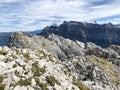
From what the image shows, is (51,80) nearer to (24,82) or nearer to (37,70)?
(37,70)

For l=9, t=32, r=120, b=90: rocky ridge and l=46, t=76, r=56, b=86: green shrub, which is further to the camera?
l=9, t=32, r=120, b=90: rocky ridge

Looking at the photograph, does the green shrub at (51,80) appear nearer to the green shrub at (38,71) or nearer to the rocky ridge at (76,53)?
the green shrub at (38,71)

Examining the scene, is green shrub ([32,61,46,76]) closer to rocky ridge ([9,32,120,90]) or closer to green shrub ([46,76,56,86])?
green shrub ([46,76,56,86])

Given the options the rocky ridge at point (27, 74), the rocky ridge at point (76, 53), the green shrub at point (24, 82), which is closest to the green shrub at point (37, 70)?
the rocky ridge at point (27, 74)

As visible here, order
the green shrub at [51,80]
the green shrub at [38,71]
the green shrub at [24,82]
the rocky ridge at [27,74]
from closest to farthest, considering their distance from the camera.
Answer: the green shrub at [24,82] → the rocky ridge at [27,74] → the green shrub at [51,80] → the green shrub at [38,71]

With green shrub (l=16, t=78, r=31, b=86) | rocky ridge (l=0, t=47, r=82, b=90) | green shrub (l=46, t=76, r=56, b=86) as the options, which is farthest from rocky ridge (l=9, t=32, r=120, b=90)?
green shrub (l=16, t=78, r=31, b=86)

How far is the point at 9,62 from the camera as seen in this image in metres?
→ 50.6

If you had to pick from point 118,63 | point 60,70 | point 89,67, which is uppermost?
point 60,70

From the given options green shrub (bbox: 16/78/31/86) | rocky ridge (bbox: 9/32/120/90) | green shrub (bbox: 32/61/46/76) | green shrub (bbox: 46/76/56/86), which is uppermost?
green shrub (bbox: 32/61/46/76)

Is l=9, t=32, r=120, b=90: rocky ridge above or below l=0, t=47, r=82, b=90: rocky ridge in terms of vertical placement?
below

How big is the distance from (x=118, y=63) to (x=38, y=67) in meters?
107

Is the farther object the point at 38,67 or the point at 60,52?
the point at 60,52

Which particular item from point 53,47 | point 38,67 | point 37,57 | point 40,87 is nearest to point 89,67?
point 37,57

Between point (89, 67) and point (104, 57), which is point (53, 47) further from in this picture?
point (89, 67)
